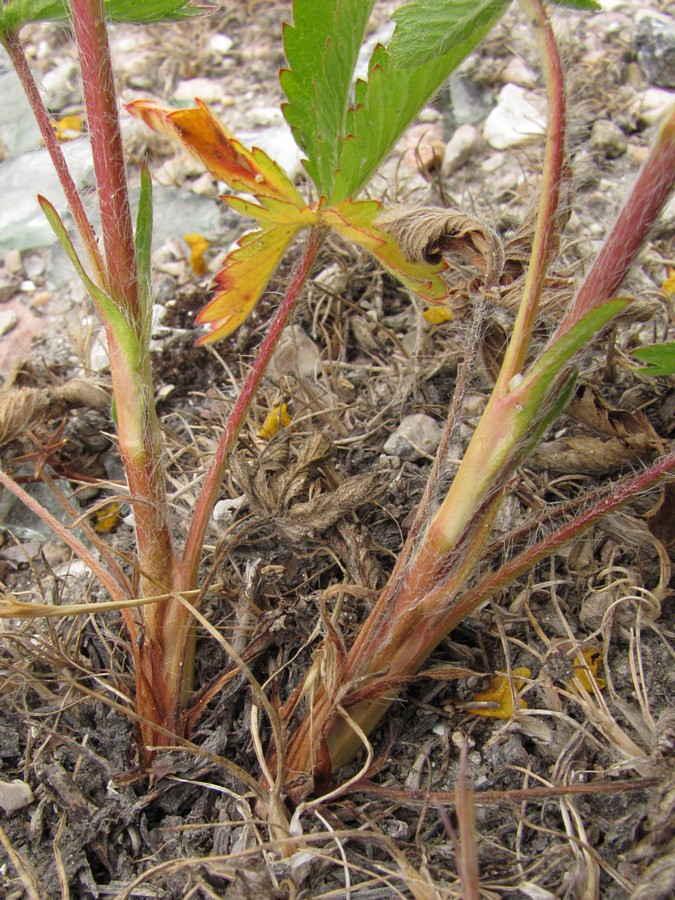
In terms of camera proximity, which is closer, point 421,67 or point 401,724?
point 421,67

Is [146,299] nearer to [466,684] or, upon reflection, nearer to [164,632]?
[164,632]

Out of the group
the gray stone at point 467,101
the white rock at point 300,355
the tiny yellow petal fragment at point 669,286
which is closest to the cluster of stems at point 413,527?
the white rock at point 300,355

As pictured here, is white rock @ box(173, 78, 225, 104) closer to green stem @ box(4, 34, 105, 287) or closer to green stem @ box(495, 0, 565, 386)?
green stem @ box(4, 34, 105, 287)

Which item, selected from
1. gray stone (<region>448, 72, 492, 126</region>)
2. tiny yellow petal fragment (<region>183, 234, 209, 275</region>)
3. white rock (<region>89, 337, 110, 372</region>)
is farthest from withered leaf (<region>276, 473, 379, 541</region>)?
gray stone (<region>448, 72, 492, 126</region>)

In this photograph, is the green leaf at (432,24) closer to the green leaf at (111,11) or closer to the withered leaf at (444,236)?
the withered leaf at (444,236)

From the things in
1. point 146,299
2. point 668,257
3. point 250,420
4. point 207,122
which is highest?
point 207,122

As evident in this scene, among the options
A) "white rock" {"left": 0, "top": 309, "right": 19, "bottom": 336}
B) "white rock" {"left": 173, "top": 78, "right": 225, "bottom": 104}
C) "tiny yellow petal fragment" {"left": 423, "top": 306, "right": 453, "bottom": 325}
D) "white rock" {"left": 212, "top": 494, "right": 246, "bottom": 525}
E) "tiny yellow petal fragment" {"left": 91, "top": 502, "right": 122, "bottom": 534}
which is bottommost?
"tiny yellow petal fragment" {"left": 91, "top": 502, "right": 122, "bottom": 534}

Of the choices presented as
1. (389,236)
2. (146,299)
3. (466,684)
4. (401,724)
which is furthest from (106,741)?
(389,236)

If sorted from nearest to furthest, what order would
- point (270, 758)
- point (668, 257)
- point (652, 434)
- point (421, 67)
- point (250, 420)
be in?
point (421, 67) < point (270, 758) < point (652, 434) < point (250, 420) < point (668, 257)

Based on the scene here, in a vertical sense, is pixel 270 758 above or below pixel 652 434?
below
